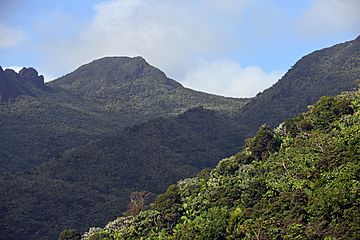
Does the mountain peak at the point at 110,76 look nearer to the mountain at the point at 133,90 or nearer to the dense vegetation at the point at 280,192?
the mountain at the point at 133,90

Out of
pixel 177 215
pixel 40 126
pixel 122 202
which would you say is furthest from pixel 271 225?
pixel 40 126

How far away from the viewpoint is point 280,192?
3412cm

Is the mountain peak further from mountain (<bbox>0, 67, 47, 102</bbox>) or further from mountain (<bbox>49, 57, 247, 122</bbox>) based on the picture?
mountain (<bbox>0, 67, 47, 102</bbox>)

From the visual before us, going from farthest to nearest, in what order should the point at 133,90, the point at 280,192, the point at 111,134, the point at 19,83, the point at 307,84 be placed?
the point at 133,90 → the point at 19,83 → the point at 307,84 → the point at 111,134 → the point at 280,192

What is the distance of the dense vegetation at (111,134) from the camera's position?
252 ft

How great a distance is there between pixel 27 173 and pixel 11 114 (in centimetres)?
3643

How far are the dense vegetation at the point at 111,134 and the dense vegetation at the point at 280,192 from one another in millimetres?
31345

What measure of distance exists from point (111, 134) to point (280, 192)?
86535 mm

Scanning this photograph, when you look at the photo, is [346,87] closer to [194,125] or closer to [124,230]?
[194,125]

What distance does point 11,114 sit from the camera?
125m

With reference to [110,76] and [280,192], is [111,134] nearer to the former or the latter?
[110,76]

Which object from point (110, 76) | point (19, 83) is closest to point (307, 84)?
point (19, 83)

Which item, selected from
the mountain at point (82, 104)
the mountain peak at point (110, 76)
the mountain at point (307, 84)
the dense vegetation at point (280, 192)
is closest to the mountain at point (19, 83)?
the mountain at point (82, 104)

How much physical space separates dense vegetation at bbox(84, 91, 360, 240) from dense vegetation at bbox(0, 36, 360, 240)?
3134cm
